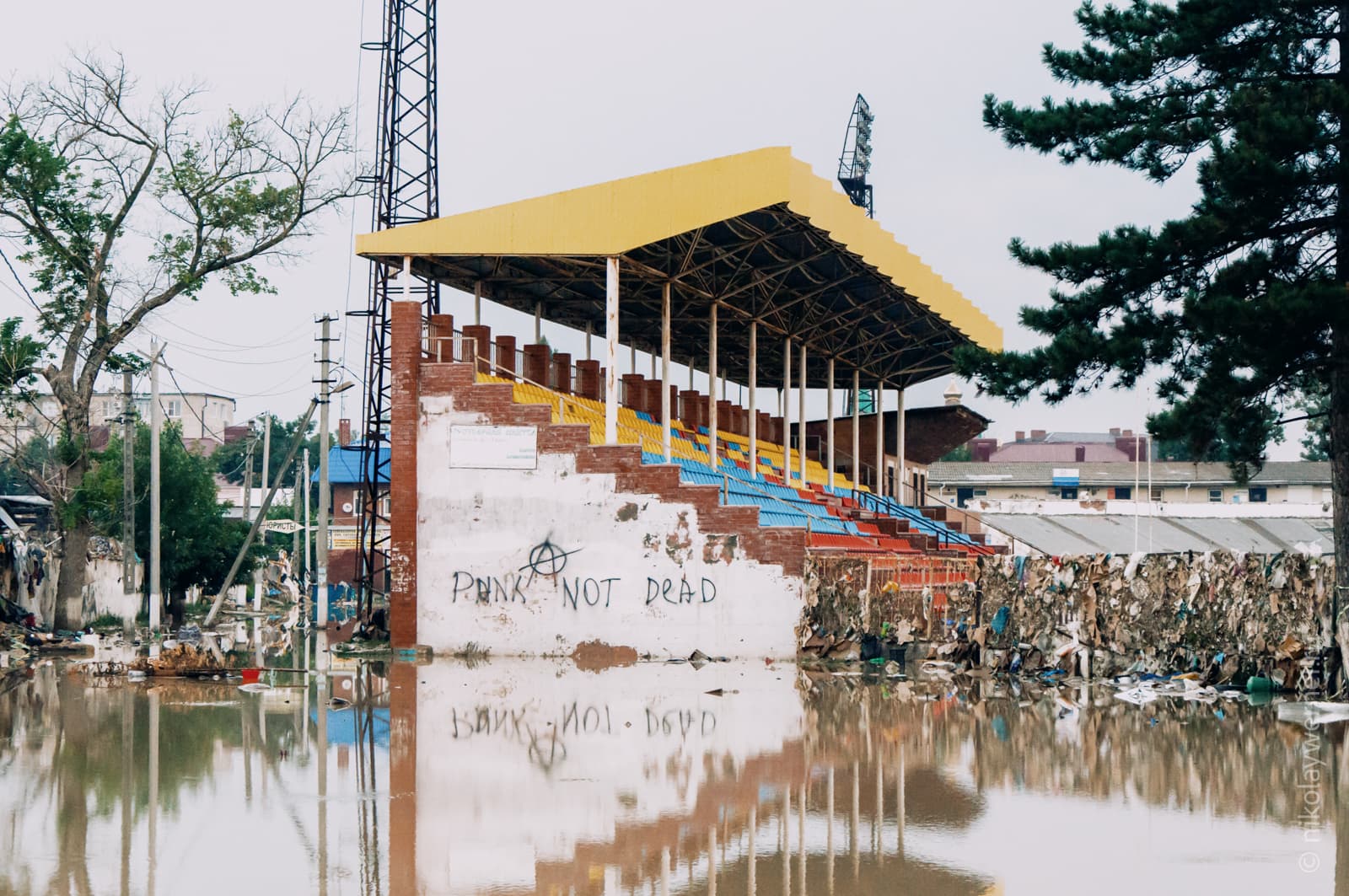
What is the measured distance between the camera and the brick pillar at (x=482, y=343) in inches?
1270

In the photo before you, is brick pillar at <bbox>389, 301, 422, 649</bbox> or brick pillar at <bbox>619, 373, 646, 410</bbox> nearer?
brick pillar at <bbox>389, 301, 422, 649</bbox>

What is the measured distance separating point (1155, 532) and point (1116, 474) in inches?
887

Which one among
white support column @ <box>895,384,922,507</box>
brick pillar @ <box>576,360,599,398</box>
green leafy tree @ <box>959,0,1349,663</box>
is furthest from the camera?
white support column @ <box>895,384,922,507</box>

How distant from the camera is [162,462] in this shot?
4444 cm

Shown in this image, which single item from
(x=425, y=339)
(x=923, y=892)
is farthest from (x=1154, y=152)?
(x=923, y=892)

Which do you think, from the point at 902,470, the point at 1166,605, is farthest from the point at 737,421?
the point at 1166,605

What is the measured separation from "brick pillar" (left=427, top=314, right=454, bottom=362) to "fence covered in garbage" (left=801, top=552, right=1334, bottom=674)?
8454 mm

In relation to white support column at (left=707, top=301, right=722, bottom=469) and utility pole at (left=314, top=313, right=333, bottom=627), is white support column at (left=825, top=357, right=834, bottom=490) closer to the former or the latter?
white support column at (left=707, top=301, right=722, bottom=469)

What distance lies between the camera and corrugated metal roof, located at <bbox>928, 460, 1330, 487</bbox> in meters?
80.6

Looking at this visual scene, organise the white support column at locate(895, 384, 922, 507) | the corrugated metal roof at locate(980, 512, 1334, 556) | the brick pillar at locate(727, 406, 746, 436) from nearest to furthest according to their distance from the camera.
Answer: the brick pillar at locate(727, 406, 746, 436) < the white support column at locate(895, 384, 922, 507) < the corrugated metal roof at locate(980, 512, 1334, 556)

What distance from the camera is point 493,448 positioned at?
2931 cm

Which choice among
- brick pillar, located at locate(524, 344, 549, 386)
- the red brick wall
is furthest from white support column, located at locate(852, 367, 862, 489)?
the red brick wall

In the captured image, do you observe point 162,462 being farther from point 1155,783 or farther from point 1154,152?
point 1155,783

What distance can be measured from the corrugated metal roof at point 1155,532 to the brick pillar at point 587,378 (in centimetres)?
2139
